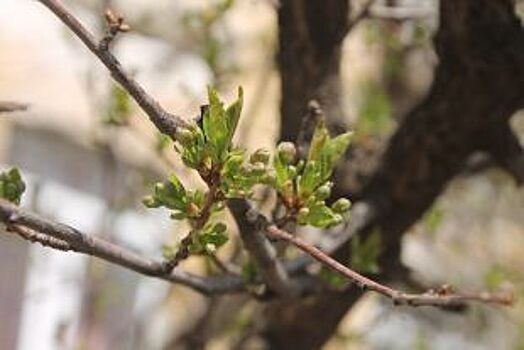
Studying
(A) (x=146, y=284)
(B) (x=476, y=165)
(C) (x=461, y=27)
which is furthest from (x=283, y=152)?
(A) (x=146, y=284)

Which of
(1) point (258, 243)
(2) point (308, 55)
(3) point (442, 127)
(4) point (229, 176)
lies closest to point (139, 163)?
(2) point (308, 55)

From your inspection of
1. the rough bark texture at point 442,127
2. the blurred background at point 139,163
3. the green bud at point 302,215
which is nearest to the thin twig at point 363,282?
the green bud at point 302,215

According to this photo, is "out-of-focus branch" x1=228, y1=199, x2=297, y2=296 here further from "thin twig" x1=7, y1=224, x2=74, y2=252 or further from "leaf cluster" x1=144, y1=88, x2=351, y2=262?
"thin twig" x1=7, y1=224, x2=74, y2=252

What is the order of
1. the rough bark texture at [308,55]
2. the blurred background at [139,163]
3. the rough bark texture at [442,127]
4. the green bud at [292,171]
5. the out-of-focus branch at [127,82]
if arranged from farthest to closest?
the blurred background at [139,163] → the rough bark texture at [308,55] → the rough bark texture at [442,127] → the green bud at [292,171] → the out-of-focus branch at [127,82]

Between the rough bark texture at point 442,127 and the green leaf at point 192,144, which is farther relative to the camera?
the rough bark texture at point 442,127

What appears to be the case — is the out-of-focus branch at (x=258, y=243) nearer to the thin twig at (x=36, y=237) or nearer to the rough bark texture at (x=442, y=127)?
the thin twig at (x=36, y=237)

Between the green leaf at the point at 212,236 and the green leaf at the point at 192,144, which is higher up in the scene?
the green leaf at the point at 192,144
